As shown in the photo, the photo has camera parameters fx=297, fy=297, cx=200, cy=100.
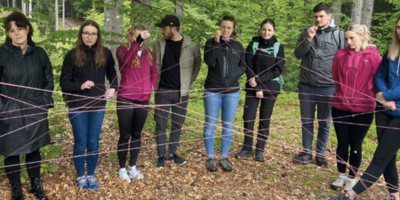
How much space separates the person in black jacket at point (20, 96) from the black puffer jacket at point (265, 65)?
2741mm

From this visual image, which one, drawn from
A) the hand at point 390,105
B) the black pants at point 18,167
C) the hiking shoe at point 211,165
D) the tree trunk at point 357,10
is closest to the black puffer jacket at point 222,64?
the hiking shoe at point 211,165

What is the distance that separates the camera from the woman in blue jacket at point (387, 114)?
304 centimetres

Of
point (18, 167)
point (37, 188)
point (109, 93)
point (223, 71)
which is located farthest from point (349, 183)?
point (18, 167)

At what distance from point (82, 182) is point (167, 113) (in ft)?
4.72

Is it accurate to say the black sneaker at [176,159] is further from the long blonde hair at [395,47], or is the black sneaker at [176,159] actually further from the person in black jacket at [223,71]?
the long blonde hair at [395,47]

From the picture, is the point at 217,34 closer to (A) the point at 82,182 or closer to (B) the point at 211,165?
(B) the point at 211,165

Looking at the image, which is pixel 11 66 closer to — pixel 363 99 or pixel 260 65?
pixel 260 65

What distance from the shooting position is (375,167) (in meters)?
3.18

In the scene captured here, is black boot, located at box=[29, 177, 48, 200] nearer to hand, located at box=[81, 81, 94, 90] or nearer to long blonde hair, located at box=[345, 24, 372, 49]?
hand, located at box=[81, 81, 94, 90]

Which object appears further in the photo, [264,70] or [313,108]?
[313,108]

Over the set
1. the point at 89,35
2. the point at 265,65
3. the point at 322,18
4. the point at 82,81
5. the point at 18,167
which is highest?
the point at 322,18

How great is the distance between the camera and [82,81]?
346cm

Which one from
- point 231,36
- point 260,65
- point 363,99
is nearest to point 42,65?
point 231,36

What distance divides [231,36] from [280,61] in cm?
83
